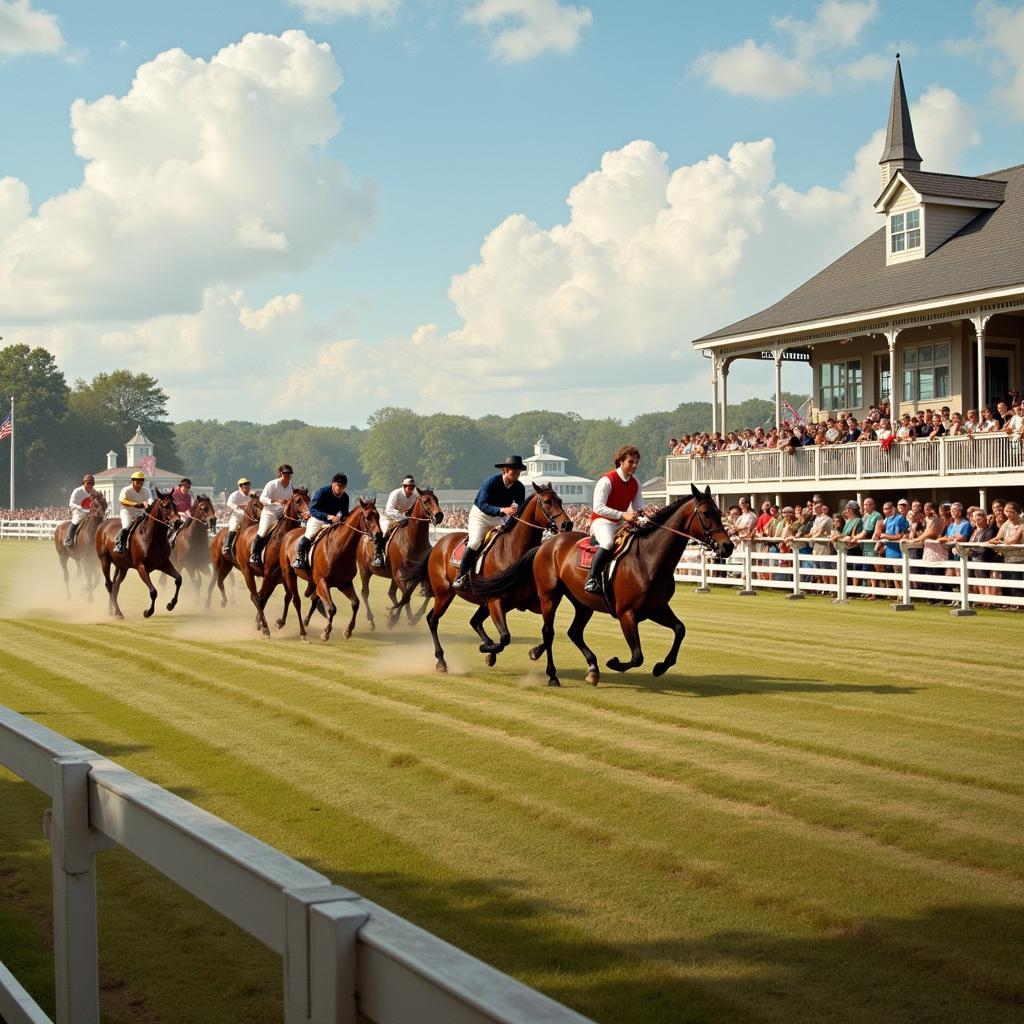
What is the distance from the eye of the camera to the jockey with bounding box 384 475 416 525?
767 inches

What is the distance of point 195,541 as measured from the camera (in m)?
26.8

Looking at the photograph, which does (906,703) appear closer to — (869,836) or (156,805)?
(869,836)

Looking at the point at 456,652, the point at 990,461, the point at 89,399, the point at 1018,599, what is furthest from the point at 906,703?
the point at 89,399

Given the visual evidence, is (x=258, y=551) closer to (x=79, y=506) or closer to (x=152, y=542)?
(x=152, y=542)

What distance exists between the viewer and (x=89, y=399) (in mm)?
133250

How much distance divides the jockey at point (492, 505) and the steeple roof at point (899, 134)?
2905cm

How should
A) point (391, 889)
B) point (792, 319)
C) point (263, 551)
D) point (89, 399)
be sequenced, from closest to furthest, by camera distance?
point (391, 889), point (263, 551), point (792, 319), point (89, 399)

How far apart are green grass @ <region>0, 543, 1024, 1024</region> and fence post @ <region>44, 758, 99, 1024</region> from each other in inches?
53.8

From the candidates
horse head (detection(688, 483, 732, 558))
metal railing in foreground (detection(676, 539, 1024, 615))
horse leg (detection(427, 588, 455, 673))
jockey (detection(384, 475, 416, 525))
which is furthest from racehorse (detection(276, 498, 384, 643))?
metal railing in foreground (detection(676, 539, 1024, 615))

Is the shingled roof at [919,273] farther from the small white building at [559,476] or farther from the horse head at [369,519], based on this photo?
Result: the small white building at [559,476]

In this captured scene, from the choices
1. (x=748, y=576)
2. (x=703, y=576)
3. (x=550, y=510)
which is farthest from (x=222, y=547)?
(x=703, y=576)

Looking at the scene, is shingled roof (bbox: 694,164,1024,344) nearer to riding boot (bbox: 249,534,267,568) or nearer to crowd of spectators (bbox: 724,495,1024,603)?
crowd of spectators (bbox: 724,495,1024,603)

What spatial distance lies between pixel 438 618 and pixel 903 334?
2416 centimetres

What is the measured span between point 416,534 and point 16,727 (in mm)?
14921
